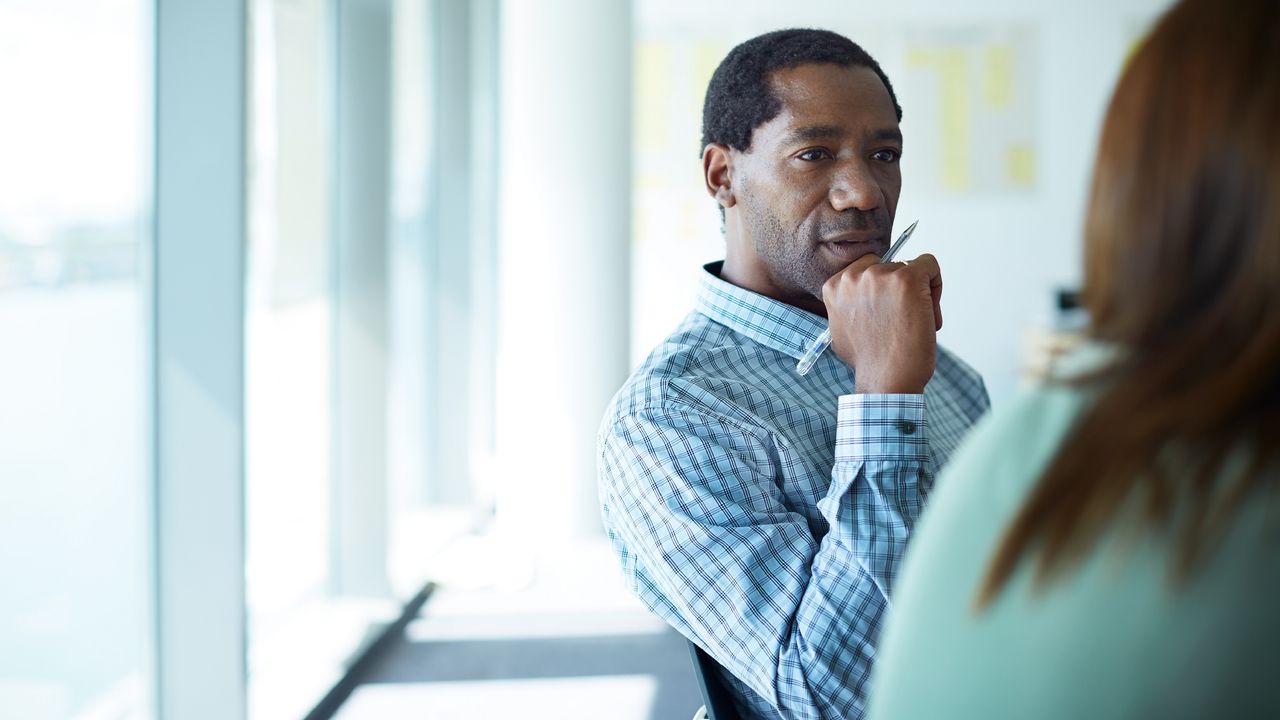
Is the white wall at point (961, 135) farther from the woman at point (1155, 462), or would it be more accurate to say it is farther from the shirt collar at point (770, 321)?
the woman at point (1155, 462)

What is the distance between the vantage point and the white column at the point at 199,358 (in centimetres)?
219

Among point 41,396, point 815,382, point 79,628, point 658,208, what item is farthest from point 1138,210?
point 658,208

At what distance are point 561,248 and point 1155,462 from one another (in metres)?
3.87

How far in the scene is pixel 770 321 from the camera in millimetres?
1495

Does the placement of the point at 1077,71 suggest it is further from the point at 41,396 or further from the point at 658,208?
the point at 41,396

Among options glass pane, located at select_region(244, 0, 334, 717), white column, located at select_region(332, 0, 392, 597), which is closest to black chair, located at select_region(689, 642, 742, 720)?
glass pane, located at select_region(244, 0, 334, 717)

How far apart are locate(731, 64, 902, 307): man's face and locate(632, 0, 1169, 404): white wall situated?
483cm

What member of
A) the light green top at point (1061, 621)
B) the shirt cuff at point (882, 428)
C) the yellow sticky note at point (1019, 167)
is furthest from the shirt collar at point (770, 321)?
the yellow sticky note at point (1019, 167)

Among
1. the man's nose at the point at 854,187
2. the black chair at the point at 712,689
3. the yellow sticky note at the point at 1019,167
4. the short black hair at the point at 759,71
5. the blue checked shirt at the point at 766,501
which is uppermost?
the yellow sticky note at the point at 1019,167

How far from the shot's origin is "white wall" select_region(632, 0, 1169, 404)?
247 inches

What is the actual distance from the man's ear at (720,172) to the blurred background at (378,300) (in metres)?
0.70

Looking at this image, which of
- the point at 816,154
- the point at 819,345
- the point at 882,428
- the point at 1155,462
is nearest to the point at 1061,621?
the point at 1155,462

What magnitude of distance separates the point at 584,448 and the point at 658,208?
2.46 m

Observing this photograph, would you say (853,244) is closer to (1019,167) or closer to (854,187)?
(854,187)
